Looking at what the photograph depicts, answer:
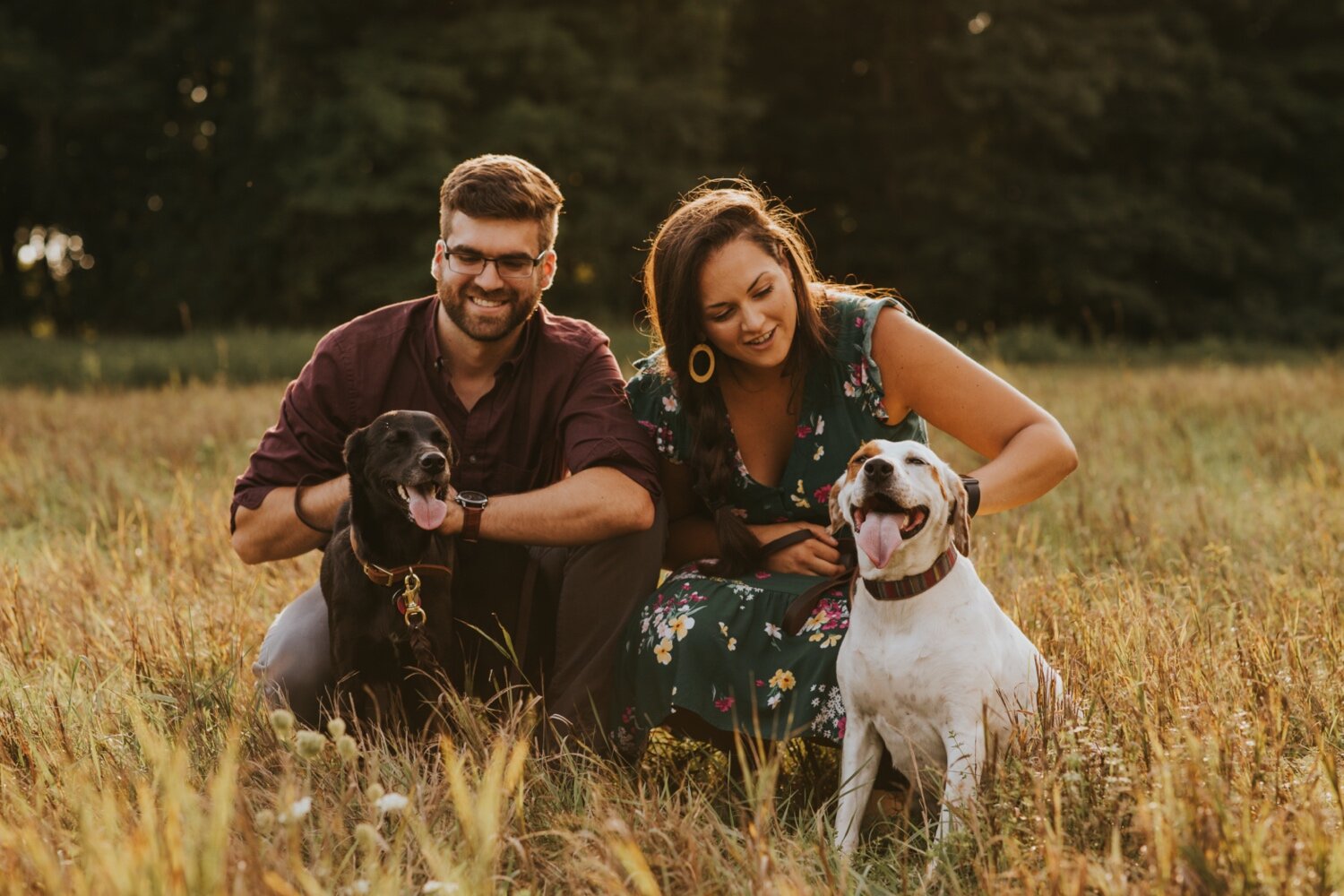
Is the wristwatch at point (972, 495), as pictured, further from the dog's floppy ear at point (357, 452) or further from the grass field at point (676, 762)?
the dog's floppy ear at point (357, 452)

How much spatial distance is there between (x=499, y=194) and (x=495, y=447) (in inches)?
28.5

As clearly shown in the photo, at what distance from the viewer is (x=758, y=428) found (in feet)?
11.3

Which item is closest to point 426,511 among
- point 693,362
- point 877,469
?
point 693,362

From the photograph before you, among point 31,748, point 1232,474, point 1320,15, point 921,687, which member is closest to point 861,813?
point 921,687

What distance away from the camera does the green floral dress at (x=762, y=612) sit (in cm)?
295

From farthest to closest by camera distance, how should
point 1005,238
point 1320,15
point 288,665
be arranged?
point 1320,15
point 1005,238
point 288,665

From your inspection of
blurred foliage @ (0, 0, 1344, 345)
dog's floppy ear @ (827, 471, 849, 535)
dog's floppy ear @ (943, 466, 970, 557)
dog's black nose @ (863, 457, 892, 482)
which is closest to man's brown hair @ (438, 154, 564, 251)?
dog's floppy ear @ (827, 471, 849, 535)

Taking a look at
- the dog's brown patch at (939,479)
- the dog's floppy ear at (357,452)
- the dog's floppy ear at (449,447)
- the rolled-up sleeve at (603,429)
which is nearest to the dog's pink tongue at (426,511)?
the dog's floppy ear at (449,447)

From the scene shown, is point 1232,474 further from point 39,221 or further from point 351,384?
point 39,221

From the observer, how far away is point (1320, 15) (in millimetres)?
26484

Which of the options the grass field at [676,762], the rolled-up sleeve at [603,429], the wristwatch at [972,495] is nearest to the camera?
the grass field at [676,762]

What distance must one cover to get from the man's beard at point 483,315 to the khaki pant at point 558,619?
610mm

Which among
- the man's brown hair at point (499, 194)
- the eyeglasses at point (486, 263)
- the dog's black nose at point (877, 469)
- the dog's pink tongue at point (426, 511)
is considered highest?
the man's brown hair at point (499, 194)

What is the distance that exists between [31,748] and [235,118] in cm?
2231
